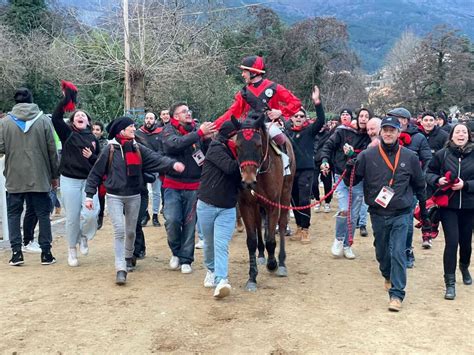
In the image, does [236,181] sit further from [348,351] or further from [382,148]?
[348,351]

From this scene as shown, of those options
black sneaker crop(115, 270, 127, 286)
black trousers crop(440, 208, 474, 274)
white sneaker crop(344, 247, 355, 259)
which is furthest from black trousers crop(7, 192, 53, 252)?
black trousers crop(440, 208, 474, 274)

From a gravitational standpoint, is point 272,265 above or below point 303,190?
below

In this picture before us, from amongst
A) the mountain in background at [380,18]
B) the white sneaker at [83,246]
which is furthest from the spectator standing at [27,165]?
the mountain in background at [380,18]

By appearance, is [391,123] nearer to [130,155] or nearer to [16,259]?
[130,155]

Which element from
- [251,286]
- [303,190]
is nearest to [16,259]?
[251,286]

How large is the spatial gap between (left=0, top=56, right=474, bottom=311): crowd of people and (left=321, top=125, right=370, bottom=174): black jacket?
2cm

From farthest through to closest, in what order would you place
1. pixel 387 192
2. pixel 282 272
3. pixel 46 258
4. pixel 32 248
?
pixel 32 248
pixel 46 258
pixel 282 272
pixel 387 192

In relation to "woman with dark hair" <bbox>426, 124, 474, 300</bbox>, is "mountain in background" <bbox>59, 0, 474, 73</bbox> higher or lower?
higher

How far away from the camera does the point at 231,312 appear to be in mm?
5332

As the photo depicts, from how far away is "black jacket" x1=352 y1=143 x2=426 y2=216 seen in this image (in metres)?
5.43

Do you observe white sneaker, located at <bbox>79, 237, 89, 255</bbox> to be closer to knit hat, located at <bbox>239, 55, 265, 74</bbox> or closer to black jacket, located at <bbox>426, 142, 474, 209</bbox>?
knit hat, located at <bbox>239, 55, 265, 74</bbox>

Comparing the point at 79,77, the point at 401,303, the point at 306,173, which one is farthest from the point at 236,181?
the point at 79,77

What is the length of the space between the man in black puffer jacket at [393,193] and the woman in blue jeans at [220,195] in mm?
1450

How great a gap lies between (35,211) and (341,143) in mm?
4436
